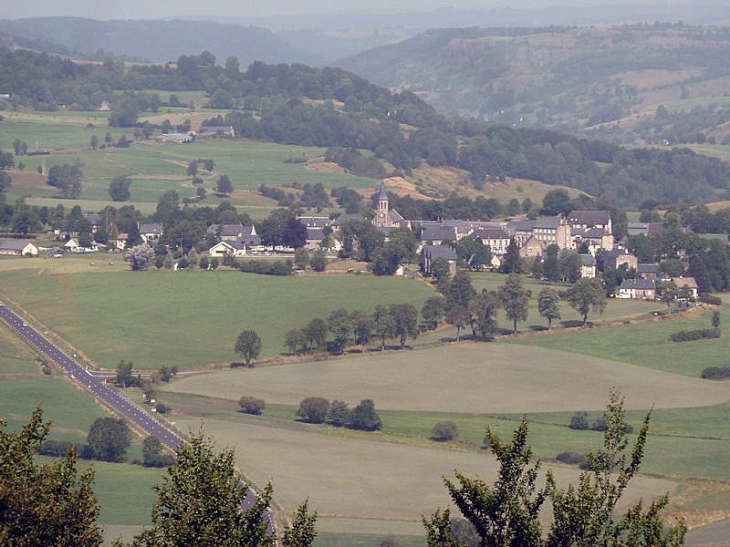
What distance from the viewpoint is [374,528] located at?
153 feet

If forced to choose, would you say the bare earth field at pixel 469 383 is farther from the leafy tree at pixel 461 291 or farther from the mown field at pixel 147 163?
the mown field at pixel 147 163

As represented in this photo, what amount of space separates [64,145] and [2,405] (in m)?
90.5

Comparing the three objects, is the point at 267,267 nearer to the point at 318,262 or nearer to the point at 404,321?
the point at 318,262

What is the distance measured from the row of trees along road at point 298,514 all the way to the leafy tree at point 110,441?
99.1 ft

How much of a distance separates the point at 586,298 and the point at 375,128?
89.2 meters

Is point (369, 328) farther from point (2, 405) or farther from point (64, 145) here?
point (64, 145)

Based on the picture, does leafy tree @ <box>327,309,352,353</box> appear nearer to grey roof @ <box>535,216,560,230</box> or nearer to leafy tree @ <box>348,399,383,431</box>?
leafy tree @ <box>348,399,383,431</box>

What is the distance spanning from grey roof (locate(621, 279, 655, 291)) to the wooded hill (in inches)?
2379

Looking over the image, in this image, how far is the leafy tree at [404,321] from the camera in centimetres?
7606

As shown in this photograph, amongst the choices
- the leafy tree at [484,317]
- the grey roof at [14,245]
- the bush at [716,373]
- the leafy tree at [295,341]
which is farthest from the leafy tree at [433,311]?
the grey roof at [14,245]

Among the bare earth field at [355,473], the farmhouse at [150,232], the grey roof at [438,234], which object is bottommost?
the bare earth field at [355,473]

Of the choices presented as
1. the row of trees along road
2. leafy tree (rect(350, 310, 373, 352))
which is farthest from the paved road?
the row of trees along road

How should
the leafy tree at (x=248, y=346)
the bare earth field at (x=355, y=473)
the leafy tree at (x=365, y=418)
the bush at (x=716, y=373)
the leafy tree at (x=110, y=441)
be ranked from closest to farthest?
1. the bare earth field at (x=355, y=473)
2. the leafy tree at (x=110, y=441)
3. the leafy tree at (x=365, y=418)
4. the bush at (x=716, y=373)
5. the leafy tree at (x=248, y=346)

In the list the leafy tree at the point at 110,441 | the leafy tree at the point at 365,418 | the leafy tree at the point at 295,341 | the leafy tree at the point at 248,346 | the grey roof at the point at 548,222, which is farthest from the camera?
the grey roof at the point at 548,222
